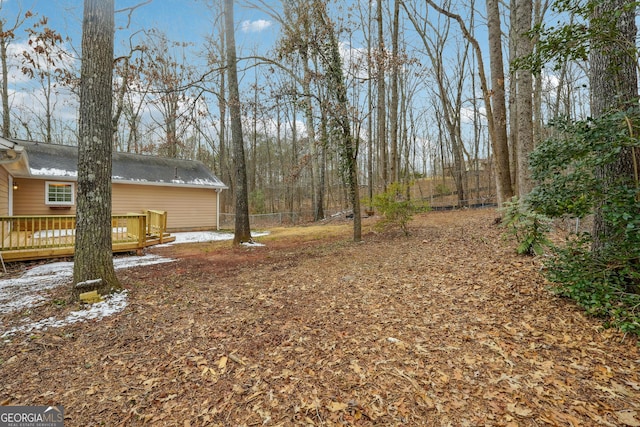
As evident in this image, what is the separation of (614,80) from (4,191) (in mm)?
13395

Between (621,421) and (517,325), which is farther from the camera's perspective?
(517,325)

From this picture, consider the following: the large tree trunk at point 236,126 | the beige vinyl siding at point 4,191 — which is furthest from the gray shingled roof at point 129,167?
the large tree trunk at point 236,126

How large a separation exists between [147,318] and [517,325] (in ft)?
12.2

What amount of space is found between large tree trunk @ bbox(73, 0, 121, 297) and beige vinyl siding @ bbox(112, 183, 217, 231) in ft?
31.7

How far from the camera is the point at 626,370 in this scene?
1.90 m

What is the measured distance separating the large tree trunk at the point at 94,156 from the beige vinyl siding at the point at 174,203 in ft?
31.7

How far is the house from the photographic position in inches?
382

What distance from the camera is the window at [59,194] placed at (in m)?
10.3

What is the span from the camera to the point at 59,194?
10.5m

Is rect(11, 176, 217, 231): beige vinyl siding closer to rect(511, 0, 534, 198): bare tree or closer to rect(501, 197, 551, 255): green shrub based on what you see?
rect(501, 197, 551, 255): green shrub

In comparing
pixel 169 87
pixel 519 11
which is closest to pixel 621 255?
pixel 519 11

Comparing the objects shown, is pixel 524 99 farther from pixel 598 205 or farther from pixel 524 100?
pixel 598 205

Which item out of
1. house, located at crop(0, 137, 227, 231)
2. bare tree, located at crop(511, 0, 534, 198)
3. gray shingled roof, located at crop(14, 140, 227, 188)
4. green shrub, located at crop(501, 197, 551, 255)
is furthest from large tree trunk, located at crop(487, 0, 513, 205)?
gray shingled roof, located at crop(14, 140, 227, 188)

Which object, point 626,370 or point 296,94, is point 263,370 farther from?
point 296,94
